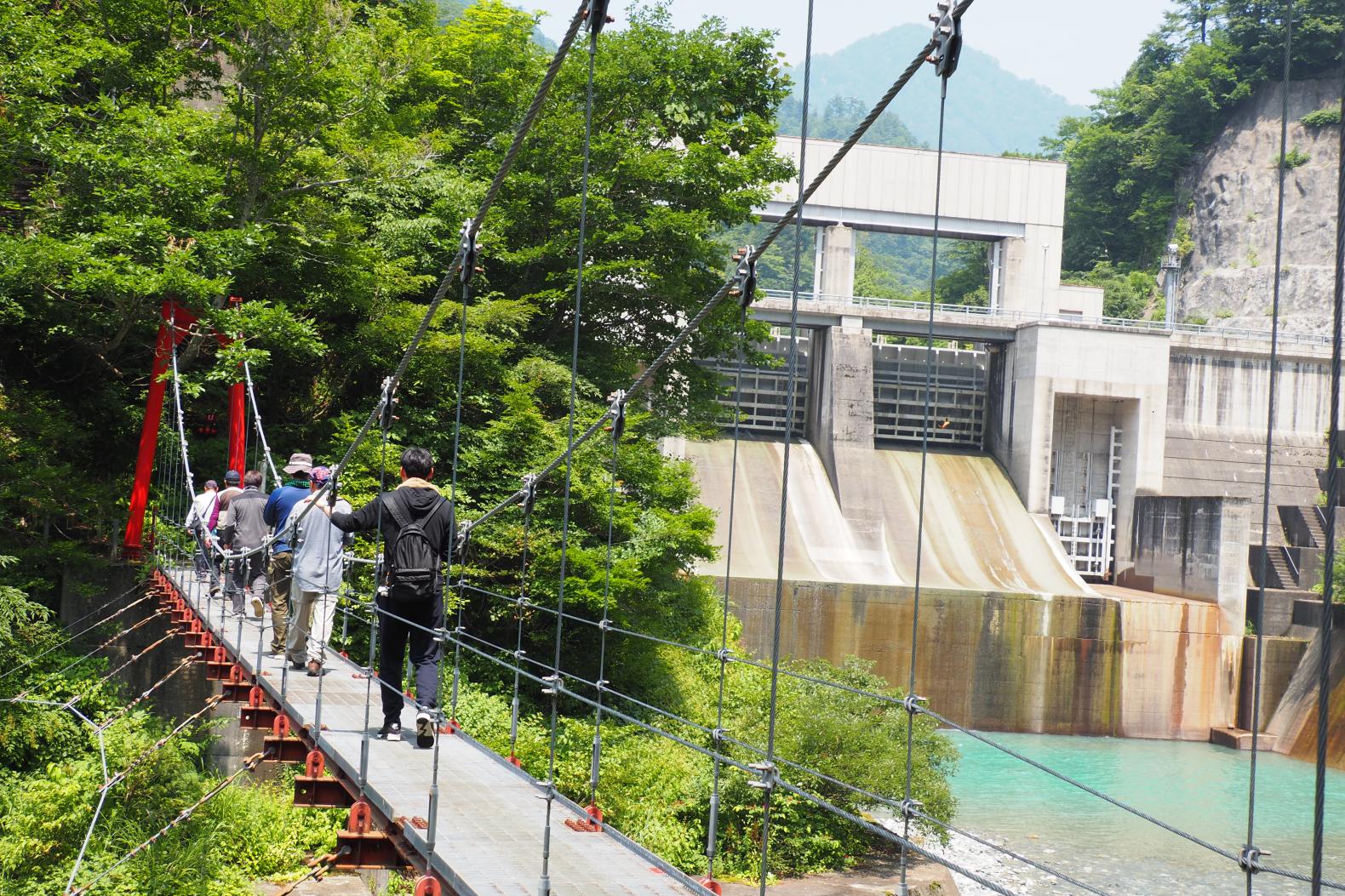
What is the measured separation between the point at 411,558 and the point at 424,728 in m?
0.62

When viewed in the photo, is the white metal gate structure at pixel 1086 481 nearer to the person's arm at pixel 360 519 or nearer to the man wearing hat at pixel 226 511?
the man wearing hat at pixel 226 511

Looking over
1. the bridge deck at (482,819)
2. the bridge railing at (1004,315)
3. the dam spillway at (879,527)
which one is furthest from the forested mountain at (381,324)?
the bridge railing at (1004,315)

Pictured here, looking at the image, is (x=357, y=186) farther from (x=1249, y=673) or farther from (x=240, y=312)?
(x=1249, y=673)

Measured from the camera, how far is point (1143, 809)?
16156 mm

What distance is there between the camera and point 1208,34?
43750 millimetres

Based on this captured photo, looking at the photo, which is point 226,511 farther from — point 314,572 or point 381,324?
point 381,324

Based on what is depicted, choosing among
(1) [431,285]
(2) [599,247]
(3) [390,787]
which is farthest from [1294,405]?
(3) [390,787]

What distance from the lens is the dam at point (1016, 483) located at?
21.5 m

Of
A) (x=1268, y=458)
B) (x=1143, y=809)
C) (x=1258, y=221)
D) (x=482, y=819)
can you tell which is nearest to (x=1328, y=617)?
(x=1268, y=458)

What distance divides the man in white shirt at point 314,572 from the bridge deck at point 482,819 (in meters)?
0.50

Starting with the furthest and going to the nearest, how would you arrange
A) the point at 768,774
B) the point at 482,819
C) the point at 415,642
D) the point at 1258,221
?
the point at 1258,221 < the point at 415,642 < the point at 482,819 < the point at 768,774

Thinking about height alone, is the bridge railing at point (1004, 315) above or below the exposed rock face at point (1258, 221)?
below

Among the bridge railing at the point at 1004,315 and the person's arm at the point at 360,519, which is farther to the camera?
the bridge railing at the point at 1004,315

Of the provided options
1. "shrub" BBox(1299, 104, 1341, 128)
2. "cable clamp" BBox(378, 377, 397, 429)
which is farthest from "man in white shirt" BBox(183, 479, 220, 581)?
"shrub" BBox(1299, 104, 1341, 128)
